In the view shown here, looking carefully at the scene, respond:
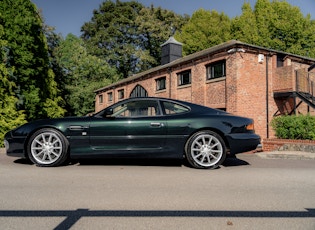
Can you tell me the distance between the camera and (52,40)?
31.7 meters

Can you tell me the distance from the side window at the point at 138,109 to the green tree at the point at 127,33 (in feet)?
115

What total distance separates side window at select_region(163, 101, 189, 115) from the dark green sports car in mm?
147

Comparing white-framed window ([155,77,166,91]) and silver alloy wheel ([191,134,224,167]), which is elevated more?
white-framed window ([155,77,166,91])

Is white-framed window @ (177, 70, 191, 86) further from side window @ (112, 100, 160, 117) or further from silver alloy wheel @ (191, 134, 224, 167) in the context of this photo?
silver alloy wheel @ (191, 134, 224, 167)

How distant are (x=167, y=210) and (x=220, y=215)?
0.55m

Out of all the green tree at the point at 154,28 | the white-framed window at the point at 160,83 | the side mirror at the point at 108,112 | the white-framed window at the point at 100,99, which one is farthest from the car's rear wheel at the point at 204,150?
the green tree at the point at 154,28

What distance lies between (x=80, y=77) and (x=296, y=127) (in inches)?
1103

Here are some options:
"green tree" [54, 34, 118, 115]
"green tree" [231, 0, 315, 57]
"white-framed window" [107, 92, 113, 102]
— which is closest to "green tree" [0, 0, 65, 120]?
"white-framed window" [107, 92, 113, 102]

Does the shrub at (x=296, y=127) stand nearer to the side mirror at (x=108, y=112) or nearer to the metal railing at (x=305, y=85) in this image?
the metal railing at (x=305, y=85)

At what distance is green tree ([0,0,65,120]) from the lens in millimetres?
12516

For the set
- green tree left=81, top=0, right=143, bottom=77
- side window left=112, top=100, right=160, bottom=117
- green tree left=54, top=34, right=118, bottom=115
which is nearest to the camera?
side window left=112, top=100, right=160, bottom=117

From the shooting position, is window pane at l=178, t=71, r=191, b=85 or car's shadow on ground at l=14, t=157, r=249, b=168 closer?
car's shadow on ground at l=14, t=157, r=249, b=168

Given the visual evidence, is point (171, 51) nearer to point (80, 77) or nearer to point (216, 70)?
point (216, 70)

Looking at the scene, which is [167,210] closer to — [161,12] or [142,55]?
[142,55]
